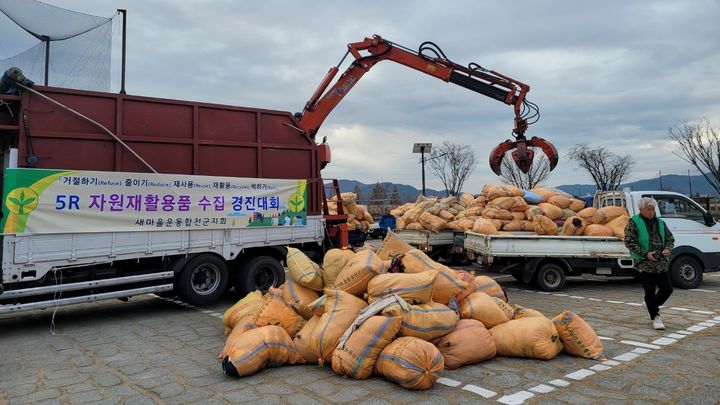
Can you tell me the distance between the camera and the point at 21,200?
5.62 m

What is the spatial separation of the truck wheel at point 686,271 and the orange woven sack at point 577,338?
17.9 ft

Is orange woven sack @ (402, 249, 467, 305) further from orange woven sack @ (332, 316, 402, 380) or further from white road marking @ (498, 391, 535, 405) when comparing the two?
white road marking @ (498, 391, 535, 405)

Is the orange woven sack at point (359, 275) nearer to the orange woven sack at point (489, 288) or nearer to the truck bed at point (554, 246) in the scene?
the orange woven sack at point (489, 288)

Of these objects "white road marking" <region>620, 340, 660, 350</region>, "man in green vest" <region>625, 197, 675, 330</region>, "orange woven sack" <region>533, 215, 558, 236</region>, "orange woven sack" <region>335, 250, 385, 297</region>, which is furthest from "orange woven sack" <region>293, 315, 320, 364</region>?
"orange woven sack" <region>533, 215, 558, 236</region>

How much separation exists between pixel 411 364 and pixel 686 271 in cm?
768

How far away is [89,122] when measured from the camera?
6.27 m

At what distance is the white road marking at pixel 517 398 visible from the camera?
3432 mm

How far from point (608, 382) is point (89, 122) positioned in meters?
6.78

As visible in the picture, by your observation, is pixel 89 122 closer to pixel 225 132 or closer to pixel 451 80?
pixel 225 132

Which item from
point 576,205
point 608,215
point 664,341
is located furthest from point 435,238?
point 664,341

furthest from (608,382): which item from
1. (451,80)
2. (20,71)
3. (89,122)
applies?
(451,80)

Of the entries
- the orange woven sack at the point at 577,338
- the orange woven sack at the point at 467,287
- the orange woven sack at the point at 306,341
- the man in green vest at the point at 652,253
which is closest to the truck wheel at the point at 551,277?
the man in green vest at the point at 652,253

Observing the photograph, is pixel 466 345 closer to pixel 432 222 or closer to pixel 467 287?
pixel 467 287

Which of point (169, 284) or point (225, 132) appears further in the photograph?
point (225, 132)
